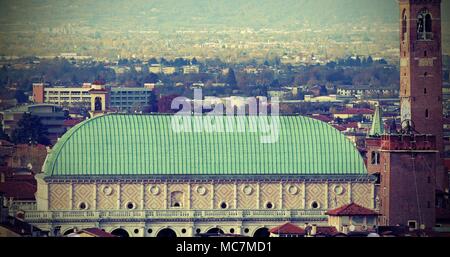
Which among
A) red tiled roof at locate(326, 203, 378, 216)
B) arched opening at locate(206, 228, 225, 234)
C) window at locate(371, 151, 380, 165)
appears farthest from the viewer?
window at locate(371, 151, 380, 165)

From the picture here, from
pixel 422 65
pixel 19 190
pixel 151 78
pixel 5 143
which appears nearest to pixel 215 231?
pixel 19 190

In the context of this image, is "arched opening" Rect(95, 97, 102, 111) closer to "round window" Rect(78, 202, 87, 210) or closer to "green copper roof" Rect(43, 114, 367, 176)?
"green copper roof" Rect(43, 114, 367, 176)

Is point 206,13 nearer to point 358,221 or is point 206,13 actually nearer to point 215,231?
point 215,231

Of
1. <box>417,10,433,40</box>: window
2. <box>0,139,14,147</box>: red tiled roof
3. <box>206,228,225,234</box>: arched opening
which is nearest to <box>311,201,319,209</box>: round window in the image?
<box>206,228,225,234</box>: arched opening

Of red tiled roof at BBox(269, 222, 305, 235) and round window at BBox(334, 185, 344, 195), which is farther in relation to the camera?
round window at BBox(334, 185, 344, 195)
